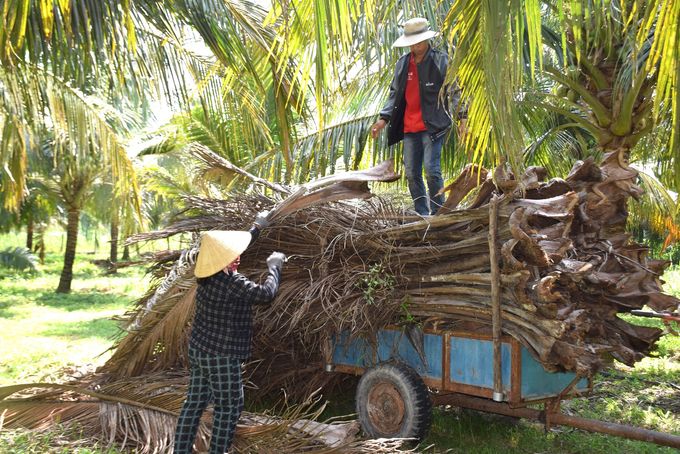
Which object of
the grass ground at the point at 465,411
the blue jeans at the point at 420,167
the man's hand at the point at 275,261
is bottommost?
the grass ground at the point at 465,411

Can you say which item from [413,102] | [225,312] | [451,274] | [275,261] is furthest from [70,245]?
[451,274]

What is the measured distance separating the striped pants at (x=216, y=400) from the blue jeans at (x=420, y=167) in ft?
7.97

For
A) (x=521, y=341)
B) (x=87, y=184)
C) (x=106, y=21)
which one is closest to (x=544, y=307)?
(x=521, y=341)

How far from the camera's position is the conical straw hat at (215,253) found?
480 centimetres

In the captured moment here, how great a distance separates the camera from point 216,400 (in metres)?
4.83

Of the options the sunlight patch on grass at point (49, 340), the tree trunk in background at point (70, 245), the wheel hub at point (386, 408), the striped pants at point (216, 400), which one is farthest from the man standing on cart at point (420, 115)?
the tree trunk in background at point (70, 245)

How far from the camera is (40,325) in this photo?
13438 millimetres

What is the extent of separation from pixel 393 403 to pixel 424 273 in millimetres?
997

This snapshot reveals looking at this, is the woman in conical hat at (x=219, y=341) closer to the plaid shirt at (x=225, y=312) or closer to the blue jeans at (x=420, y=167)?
the plaid shirt at (x=225, y=312)

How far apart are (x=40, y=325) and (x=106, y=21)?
27.9 ft

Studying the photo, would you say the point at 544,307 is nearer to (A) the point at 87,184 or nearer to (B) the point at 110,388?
(B) the point at 110,388

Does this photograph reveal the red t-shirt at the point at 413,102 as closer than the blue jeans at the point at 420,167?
No

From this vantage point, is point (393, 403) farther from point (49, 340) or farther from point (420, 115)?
point (49, 340)

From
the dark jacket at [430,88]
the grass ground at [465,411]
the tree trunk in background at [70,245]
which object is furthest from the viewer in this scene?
the tree trunk in background at [70,245]
